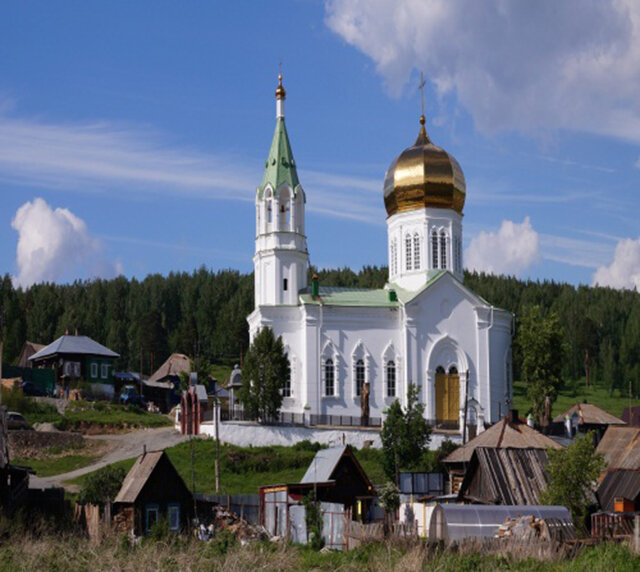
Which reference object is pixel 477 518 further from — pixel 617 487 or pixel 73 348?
pixel 73 348

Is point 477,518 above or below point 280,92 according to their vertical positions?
below

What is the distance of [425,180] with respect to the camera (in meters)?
50.5

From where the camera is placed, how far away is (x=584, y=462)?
28.2 metres

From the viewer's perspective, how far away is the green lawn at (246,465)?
122 ft

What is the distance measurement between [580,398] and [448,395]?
33101 mm

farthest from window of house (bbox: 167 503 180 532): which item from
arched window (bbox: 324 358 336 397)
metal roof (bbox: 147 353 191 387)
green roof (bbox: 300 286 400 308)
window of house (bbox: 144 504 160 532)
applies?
metal roof (bbox: 147 353 191 387)

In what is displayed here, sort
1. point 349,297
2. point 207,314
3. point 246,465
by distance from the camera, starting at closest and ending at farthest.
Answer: point 246,465, point 349,297, point 207,314

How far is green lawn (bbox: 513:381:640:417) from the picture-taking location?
72438 mm

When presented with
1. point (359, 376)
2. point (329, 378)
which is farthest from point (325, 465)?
point (359, 376)

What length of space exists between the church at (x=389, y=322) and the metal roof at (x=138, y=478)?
1772 centimetres

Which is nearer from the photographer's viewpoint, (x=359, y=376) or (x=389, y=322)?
(x=359, y=376)

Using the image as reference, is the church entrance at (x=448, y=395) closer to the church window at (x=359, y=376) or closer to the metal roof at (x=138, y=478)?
the church window at (x=359, y=376)

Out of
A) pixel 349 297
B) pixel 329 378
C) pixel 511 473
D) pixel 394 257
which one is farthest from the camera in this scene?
pixel 394 257

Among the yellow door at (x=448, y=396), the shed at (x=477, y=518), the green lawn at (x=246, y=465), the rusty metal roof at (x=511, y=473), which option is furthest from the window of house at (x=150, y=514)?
the yellow door at (x=448, y=396)
